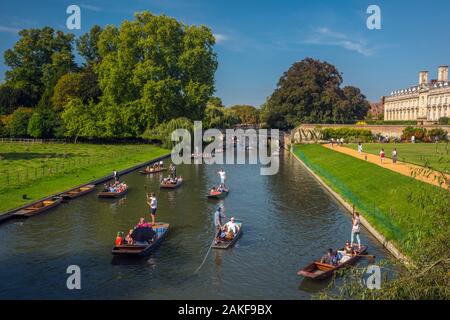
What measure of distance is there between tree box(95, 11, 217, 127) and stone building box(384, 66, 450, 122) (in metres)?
64.4

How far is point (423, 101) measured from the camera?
130 meters

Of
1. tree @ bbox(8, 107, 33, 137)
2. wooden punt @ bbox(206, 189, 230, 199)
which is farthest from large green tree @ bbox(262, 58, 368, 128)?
wooden punt @ bbox(206, 189, 230, 199)

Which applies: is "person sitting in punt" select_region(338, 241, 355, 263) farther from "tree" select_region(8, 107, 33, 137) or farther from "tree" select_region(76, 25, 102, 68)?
"tree" select_region(76, 25, 102, 68)

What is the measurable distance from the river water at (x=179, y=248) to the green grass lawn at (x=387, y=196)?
61.2 inches

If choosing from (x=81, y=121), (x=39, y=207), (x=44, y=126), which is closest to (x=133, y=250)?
(x=39, y=207)

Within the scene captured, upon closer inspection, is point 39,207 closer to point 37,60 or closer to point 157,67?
point 157,67

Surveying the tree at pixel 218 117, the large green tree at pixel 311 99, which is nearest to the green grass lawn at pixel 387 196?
the large green tree at pixel 311 99

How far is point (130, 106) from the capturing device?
283 ft

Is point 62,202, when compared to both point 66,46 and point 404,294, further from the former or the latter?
point 66,46

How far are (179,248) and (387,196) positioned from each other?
1752 centimetres

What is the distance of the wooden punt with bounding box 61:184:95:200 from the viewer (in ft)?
123

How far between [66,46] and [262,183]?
90.0m

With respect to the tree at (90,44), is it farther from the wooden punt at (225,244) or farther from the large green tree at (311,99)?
the wooden punt at (225,244)
